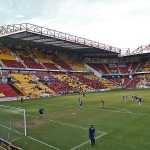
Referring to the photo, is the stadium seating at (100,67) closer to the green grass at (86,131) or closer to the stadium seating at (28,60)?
the stadium seating at (28,60)

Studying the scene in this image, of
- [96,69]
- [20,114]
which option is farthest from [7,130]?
[96,69]

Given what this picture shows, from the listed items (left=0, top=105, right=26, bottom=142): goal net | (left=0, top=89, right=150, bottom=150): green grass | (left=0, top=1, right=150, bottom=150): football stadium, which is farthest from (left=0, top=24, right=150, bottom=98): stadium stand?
(left=0, top=105, right=26, bottom=142): goal net

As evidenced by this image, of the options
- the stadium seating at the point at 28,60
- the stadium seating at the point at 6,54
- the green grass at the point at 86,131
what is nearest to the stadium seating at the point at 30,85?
the stadium seating at the point at 28,60

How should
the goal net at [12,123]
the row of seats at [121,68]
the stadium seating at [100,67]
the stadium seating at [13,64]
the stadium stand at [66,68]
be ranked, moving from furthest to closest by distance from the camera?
the stadium seating at [100,67]
the row of seats at [121,68]
the stadium seating at [13,64]
the stadium stand at [66,68]
the goal net at [12,123]

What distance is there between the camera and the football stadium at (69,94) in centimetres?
2048

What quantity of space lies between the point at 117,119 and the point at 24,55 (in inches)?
2334

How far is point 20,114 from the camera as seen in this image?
77.4 feet

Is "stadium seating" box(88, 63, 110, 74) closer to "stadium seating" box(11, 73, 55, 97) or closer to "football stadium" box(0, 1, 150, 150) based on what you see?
"football stadium" box(0, 1, 150, 150)

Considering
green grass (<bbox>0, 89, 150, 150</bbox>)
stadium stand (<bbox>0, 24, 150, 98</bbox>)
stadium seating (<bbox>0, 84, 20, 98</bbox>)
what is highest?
stadium stand (<bbox>0, 24, 150, 98</bbox>)

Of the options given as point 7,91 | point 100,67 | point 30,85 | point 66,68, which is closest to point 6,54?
point 30,85

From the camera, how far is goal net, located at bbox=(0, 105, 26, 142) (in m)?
21.5

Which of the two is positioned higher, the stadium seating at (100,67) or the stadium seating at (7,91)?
the stadium seating at (100,67)

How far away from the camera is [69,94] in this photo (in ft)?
220

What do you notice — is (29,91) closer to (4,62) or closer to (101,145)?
(4,62)
